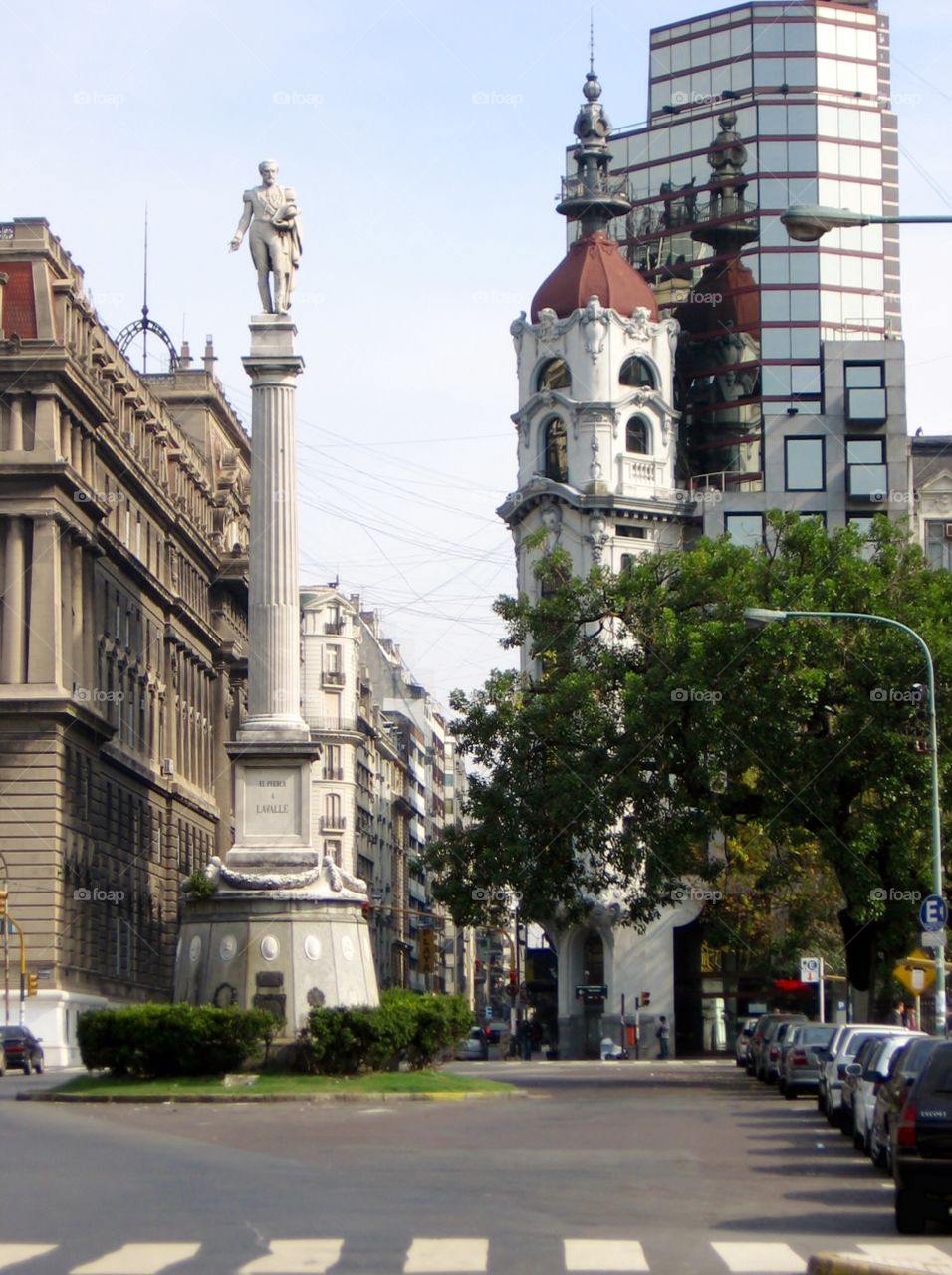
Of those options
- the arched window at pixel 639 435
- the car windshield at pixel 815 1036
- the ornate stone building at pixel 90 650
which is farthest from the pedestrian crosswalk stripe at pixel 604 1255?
the arched window at pixel 639 435

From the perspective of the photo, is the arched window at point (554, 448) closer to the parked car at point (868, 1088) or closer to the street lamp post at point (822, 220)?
the parked car at point (868, 1088)

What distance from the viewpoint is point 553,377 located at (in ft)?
337

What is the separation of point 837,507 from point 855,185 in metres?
27.2

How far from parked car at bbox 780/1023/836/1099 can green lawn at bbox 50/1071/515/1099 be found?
18.1 feet

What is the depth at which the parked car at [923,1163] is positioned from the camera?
18.3m

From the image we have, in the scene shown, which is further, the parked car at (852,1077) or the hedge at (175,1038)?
the hedge at (175,1038)

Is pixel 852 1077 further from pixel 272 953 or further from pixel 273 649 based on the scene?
pixel 273 649

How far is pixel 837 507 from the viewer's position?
315ft

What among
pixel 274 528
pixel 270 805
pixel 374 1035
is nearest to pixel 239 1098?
pixel 374 1035

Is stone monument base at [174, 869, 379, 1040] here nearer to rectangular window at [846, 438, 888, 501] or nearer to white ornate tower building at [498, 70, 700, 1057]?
white ornate tower building at [498, 70, 700, 1057]

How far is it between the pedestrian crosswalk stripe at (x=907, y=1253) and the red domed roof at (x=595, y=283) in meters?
85.7

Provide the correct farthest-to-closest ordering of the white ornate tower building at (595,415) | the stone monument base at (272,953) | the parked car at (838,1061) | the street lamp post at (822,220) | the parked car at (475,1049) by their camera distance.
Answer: the white ornate tower building at (595,415) < the parked car at (475,1049) < the stone monument base at (272,953) < the parked car at (838,1061) < the street lamp post at (822,220)

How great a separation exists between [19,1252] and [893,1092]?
28.0 feet

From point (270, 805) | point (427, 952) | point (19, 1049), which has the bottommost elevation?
point (19, 1049)
